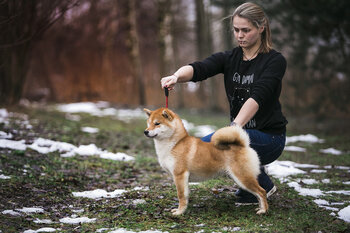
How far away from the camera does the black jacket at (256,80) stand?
3.97 m

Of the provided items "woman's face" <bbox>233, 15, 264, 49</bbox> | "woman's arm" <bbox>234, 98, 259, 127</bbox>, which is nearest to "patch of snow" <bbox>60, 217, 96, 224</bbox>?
"woman's arm" <bbox>234, 98, 259, 127</bbox>

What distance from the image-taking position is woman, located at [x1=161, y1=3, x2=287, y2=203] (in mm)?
3947

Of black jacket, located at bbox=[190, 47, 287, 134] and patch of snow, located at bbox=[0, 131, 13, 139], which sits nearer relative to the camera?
black jacket, located at bbox=[190, 47, 287, 134]

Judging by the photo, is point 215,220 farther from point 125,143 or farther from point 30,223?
point 125,143

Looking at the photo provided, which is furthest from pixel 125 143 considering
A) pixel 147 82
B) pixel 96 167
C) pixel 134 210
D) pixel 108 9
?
pixel 147 82

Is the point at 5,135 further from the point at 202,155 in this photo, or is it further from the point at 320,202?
the point at 320,202

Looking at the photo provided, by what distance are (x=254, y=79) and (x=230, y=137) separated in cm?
87

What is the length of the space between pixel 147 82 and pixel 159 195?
24.8m

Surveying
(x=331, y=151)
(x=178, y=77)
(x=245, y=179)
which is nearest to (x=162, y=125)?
(x=178, y=77)

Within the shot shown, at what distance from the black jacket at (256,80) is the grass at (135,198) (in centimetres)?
101

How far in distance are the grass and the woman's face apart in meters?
1.91

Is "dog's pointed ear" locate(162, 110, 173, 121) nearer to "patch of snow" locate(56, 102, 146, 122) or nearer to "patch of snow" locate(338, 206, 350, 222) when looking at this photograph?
"patch of snow" locate(338, 206, 350, 222)

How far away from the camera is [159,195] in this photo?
481cm

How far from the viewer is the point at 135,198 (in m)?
4.70
